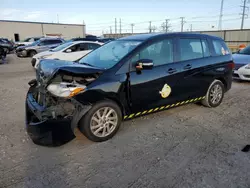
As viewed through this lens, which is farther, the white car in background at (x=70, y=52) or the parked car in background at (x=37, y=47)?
the parked car in background at (x=37, y=47)

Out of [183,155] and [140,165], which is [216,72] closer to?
[183,155]

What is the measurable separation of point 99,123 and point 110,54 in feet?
4.67

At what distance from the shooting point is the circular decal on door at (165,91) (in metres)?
4.05

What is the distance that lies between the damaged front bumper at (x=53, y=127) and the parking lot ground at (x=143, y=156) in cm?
23

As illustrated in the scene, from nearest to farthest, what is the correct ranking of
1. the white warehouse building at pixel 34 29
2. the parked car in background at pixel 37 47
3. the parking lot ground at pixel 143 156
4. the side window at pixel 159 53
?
the parking lot ground at pixel 143 156 < the side window at pixel 159 53 < the parked car in background at pixel 37 47 < the white warehouse building at pixel 34 29

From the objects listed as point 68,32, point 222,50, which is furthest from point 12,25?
point 222,50

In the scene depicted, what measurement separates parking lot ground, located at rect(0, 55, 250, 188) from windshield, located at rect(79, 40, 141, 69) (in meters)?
1.27

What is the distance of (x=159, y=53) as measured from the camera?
407 centimetres

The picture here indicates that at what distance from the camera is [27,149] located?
331cm

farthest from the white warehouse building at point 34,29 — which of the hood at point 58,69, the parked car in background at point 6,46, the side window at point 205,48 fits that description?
the hood at point 58,69

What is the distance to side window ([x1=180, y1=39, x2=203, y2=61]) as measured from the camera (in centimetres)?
440

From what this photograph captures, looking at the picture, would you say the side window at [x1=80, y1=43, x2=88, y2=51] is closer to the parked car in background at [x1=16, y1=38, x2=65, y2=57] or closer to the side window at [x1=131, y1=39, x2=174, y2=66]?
the parked car in background at [x1=16, y1=38, x2=65, y2=57]

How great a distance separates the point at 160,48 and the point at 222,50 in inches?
82.8

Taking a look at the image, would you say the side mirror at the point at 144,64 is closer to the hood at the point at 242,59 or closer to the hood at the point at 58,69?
the hood at the point at 58,69
